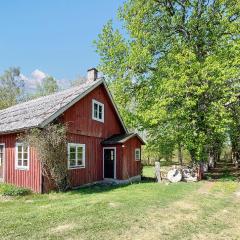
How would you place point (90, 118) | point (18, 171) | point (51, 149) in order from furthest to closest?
point (90, 118)
point (18, 171)
point (51, 149)

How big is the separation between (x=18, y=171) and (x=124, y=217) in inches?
347

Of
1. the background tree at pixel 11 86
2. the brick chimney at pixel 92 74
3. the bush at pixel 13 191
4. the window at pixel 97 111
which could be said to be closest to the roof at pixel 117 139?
the window at pixel 97 111

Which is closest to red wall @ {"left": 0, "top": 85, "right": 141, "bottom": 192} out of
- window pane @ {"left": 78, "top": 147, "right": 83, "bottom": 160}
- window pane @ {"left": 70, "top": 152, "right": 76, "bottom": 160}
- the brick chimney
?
window pane @ {"left": 78, "top": 147, "right": 83, "bottom": 160}

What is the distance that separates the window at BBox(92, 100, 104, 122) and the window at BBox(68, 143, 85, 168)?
2483 millimetres

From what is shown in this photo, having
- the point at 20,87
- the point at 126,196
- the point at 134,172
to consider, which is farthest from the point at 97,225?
the point at 20,87

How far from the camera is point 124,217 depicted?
9664mm

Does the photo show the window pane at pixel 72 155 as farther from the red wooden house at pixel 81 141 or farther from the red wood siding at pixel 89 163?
the red wood siding at pixel 89 163

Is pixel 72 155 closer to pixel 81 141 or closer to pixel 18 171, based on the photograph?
pixel 81 141

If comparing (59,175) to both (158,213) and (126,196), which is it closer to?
(126,196)

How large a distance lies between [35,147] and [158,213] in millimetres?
7134

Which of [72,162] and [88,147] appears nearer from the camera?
[72,162]

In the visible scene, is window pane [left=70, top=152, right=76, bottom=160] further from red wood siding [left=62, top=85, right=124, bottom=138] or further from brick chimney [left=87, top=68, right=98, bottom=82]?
brick chimney [left=87, top=68, right=98, bottom=82]

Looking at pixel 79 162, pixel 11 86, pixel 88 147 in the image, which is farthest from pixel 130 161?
pixel 11 86

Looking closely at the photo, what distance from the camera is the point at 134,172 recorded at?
2145 centimetres
